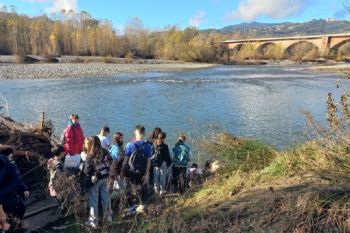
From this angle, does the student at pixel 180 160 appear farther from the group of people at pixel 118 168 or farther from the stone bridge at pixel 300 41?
the stone bridge at pixel 300 41

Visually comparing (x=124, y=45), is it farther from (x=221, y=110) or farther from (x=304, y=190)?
(x=304, y=190)

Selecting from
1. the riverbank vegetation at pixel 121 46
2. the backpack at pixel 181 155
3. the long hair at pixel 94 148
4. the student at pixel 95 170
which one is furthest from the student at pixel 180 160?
the riverbank vegetation at pixel 121 46

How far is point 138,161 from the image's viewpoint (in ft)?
22.4

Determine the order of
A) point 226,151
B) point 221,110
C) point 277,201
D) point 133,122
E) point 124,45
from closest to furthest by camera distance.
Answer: point 277,201
point 226,151
point 133,122
point 221,110
point 124,45

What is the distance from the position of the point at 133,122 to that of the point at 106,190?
1413cm

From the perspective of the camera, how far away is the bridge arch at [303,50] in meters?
91.2

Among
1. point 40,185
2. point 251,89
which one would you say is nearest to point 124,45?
point 251,89

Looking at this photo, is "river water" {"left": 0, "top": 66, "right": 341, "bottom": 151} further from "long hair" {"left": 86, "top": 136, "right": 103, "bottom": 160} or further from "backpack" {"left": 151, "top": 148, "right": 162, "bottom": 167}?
"long hair" {"left": 86, "top": 136, "right": 103, "bottom": 160}

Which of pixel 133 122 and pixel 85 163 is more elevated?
pixel 85 163

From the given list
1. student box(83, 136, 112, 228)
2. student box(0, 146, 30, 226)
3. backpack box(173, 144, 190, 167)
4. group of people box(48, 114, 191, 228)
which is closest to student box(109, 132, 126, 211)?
group of people box(48, 114, 191, 228)

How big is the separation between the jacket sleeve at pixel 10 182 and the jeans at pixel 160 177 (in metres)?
3.54

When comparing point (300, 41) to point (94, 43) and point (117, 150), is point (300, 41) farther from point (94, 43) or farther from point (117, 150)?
point (117, 150)

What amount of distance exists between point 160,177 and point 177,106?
18.3 m

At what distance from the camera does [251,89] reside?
1416 inches
